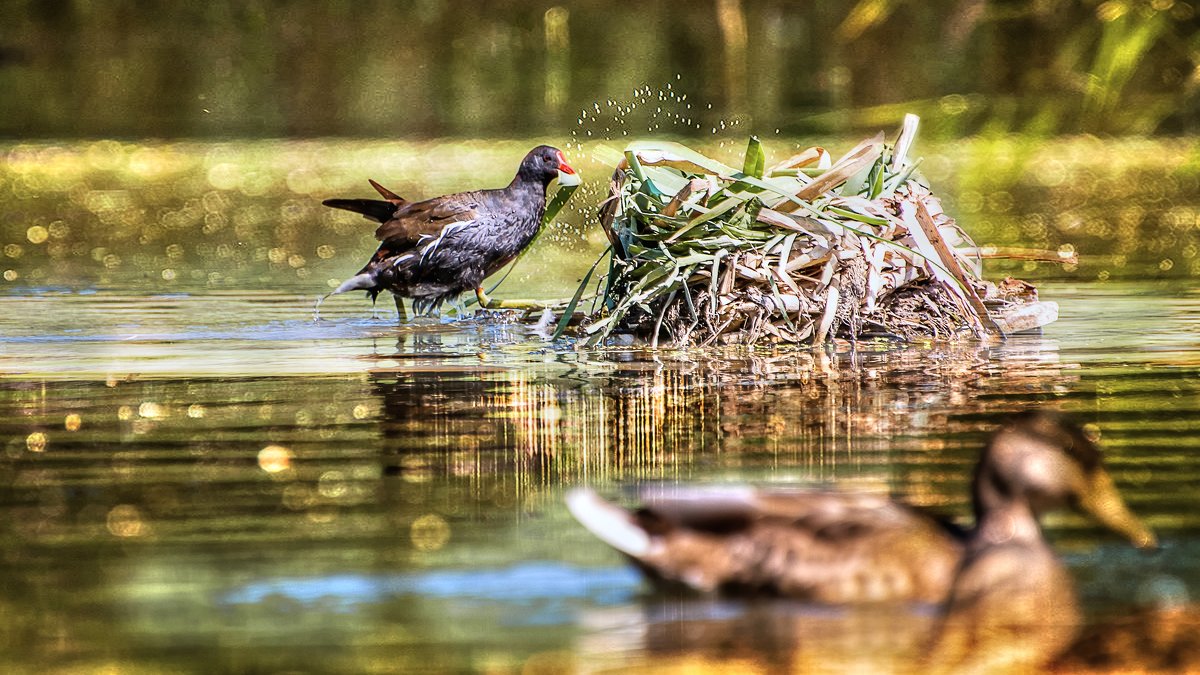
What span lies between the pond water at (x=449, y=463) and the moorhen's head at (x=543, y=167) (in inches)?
42.8

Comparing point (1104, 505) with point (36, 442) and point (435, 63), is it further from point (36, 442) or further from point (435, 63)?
point (435, 63)

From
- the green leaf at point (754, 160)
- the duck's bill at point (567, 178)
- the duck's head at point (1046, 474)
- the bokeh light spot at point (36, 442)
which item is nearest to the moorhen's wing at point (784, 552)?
the duck's head at point (1046, 474)

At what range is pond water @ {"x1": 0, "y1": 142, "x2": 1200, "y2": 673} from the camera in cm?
416

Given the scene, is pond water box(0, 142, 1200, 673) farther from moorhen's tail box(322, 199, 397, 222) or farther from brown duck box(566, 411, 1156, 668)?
moorhen's tail box(322, 199, 397, 222)

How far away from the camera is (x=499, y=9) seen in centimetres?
2791

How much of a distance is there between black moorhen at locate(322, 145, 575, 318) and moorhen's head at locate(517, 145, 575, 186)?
8cm

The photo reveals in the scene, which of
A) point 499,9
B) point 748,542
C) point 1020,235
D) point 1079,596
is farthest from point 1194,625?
point 499,9

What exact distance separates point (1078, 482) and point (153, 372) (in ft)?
15.0

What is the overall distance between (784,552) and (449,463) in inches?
72.3

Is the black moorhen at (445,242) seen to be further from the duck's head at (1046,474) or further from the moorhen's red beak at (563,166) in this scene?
the duck's head at (1046,474)

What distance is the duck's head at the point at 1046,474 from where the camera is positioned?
14.8ft

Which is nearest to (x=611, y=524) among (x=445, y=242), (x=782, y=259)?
(x=782, y=259)

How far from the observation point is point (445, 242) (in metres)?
10.9

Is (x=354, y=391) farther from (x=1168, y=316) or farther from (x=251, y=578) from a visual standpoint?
(x=1168, y=316)
